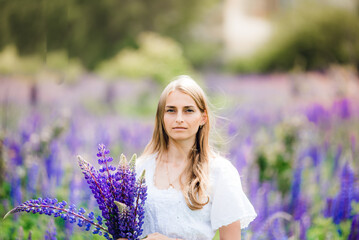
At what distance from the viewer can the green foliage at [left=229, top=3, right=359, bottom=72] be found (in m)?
5.55

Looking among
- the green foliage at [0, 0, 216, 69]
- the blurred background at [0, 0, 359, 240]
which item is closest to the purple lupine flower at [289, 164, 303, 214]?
the blurred background at [0, 0, 359, 240]

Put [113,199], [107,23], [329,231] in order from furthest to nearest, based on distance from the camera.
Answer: [107,23]
[329,231]
[113,199]

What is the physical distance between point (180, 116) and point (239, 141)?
2.96 metres

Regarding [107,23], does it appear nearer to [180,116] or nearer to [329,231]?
[329,231]

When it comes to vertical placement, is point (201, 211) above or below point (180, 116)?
below

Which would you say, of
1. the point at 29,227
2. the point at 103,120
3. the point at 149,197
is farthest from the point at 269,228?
the point at 103,120

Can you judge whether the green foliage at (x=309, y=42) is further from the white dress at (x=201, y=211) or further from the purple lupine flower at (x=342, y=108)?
the white dress at (x=201, y=211)

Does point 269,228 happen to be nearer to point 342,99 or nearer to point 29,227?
point 29,227

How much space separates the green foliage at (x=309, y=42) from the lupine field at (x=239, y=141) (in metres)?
0.21

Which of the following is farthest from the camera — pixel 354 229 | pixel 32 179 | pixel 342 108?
pixel 342 108

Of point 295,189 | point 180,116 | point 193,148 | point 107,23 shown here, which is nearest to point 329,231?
point 295,189

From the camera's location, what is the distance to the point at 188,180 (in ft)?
5.09

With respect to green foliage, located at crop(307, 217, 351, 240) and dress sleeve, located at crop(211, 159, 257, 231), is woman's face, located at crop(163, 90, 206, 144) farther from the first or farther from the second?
green foliage, located at crop(307, 217, 351, 240)

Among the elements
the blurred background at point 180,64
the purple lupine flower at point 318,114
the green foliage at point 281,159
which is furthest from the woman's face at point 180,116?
the purple lupine flower at point 318,114
